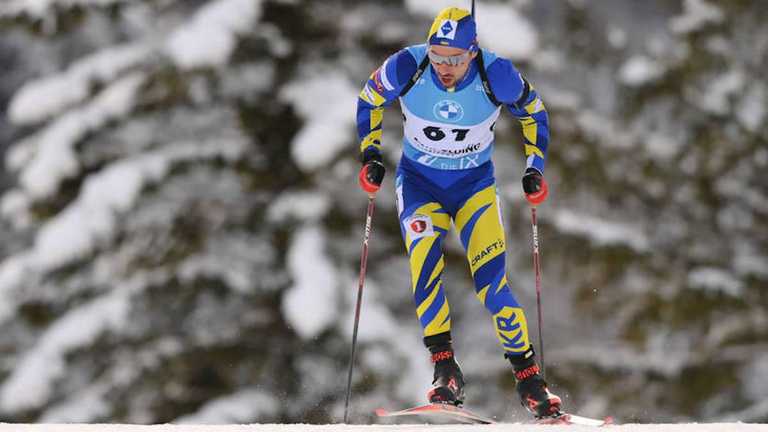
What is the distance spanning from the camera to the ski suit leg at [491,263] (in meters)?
8.34

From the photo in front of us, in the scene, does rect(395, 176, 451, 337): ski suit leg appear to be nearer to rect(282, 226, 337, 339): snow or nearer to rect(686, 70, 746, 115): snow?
rect(282, 226, 337, 339): snow

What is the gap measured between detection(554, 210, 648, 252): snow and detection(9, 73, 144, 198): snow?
5441 millimetres

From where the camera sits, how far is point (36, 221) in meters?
15.5

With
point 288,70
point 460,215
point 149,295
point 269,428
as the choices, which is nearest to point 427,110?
point 460,215

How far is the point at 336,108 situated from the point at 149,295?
340cm

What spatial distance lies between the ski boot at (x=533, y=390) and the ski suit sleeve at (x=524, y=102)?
1.23m

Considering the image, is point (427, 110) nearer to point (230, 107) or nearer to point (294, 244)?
point (294, 244)

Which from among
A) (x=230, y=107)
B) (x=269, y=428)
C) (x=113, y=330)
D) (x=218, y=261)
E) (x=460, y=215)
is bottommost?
(x=269, y=428)

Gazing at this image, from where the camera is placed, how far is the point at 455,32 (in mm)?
7852

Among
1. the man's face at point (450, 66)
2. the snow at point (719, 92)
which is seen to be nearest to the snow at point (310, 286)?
the man's face at point (450, 66)

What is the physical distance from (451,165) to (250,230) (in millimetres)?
7753

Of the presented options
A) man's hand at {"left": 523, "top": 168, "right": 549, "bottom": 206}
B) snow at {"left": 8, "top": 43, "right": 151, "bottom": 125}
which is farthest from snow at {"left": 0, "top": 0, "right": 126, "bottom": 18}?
man's hand at {"left": 523, "top": 168, "right": 549, "bottom": 206}

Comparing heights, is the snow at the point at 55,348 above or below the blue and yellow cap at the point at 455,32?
above

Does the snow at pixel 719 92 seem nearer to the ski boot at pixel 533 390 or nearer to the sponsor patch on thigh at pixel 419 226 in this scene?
the ski boot at pixel 533 390
